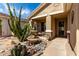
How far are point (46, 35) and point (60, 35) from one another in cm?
205

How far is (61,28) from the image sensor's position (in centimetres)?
1108

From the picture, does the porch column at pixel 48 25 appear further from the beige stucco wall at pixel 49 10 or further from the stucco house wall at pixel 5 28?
the stucco house wall at pixel 5 28

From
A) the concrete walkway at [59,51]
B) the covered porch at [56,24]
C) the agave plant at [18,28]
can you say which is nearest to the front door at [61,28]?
the covered porch at [56,24]

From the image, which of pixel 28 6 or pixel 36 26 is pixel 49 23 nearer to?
pixel 36 26

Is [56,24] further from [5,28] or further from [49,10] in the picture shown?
[5,28]

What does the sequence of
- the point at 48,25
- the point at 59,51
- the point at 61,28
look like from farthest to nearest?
1. the point at 61,28
2. the point at 48,25
3. the point at 59,51

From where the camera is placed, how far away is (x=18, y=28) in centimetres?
799

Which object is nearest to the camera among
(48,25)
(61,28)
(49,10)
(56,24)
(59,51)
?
(59,51)

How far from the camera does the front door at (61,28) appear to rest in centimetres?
1078

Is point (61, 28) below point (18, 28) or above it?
below

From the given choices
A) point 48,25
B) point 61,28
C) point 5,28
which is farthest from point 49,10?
point 5,28

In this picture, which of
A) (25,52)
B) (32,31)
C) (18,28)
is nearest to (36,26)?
(32,31)

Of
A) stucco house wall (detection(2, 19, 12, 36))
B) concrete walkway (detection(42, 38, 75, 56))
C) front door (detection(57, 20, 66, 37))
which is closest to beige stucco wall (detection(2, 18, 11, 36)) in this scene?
stucco house wall (detection(2, 19, 12, 36))

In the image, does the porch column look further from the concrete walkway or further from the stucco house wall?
the stucco house wall
